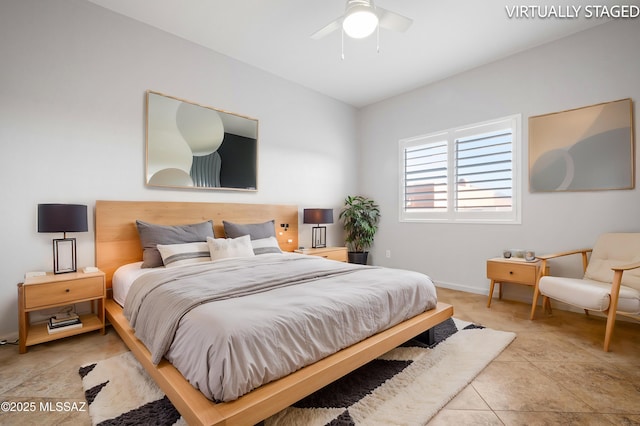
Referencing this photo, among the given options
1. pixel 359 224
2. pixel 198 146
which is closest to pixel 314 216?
pixel 359 224

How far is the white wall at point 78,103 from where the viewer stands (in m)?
A: 2.56

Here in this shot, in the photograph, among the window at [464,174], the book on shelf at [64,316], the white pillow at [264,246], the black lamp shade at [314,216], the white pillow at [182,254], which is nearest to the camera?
the book on shelf at [64,316]

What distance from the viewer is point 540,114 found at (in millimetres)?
3547

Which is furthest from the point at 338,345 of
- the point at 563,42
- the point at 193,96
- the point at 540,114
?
the point at 563,42

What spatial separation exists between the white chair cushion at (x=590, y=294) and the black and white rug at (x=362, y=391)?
0.74m

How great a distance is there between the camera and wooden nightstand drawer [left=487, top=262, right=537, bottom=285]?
3230 mm

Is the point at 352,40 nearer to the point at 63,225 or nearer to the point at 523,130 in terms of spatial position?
the point at 523,130

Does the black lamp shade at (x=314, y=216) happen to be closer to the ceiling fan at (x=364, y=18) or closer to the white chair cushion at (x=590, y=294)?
the ceiling fan at (x=364, y=18)

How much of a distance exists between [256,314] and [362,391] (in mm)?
849

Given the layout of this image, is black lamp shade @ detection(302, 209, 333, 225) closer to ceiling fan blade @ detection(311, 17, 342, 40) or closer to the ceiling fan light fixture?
ceiling fan blade @ detection(311, 17, 342, 40)

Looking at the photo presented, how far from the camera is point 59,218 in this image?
2.46 m

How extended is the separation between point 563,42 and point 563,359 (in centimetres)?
329

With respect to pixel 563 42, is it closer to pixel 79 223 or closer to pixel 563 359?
Result: pixel 563 359

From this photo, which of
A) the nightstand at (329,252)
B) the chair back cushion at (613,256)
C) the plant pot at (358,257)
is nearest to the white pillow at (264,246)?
the nightstand at (329,252)
